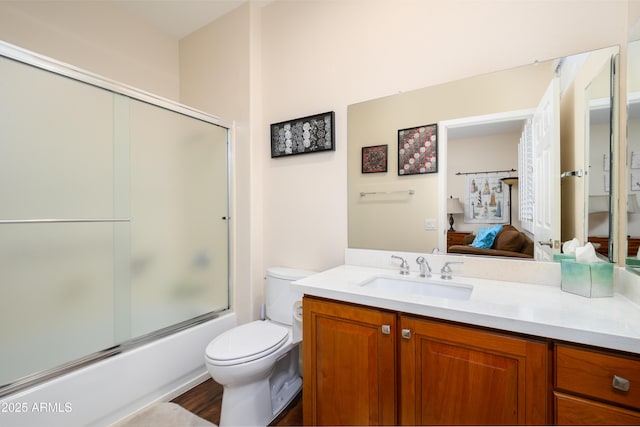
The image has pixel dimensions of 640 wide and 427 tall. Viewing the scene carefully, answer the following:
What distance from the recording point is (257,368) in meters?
1.39

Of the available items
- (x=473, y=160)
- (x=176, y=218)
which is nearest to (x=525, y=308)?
(x=473, y=160)

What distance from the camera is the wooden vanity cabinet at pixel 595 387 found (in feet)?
2.43

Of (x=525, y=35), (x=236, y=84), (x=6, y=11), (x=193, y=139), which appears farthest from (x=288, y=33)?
(x=6, y=11)

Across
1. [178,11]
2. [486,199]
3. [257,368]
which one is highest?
[178,11]

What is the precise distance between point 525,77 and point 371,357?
1445mm

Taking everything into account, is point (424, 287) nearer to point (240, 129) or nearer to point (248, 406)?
point (248, 406)

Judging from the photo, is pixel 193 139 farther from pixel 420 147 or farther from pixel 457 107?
pixel 457 107

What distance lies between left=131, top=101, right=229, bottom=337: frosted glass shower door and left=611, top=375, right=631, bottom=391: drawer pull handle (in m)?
2.09

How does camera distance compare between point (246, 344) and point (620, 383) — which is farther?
point (246, 344)

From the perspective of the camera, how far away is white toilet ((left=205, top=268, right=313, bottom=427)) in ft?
4.45

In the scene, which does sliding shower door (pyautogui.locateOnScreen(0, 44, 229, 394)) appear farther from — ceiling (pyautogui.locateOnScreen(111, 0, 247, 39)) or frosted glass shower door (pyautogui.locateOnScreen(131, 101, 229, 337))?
ceiling (pyautogui.locateOnScreen(111, 0, 247, 39))

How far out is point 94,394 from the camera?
1.39 metres

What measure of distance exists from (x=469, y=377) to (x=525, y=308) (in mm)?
306

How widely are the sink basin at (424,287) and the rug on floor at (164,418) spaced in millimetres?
1175
